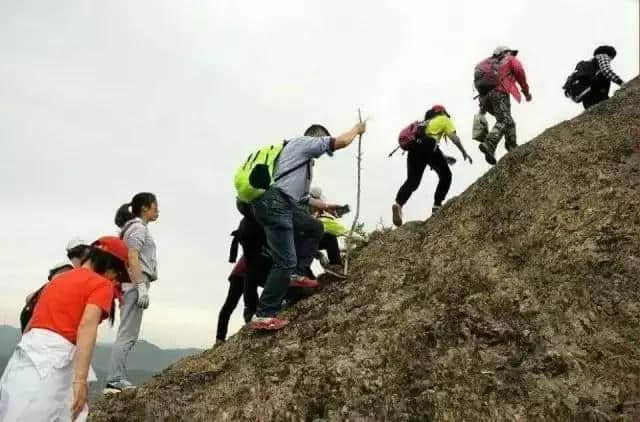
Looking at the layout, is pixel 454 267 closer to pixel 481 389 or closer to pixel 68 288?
pixel 481 389

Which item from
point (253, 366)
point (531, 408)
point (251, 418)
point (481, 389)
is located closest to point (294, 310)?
point (253, 366)

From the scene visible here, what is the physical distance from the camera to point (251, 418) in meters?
5.96

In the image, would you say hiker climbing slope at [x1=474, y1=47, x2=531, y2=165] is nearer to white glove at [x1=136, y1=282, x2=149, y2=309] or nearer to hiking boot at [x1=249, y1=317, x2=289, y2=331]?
hiking boot at [x1=249, y1=317, x2=289, y2=331]

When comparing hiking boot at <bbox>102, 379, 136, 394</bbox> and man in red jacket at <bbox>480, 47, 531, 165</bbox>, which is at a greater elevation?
man in red jacket at <bbox>480, 47, 531, 165</bbox>

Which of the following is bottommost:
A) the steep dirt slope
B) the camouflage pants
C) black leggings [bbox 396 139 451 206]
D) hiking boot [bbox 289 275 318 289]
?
the steep dirt slope

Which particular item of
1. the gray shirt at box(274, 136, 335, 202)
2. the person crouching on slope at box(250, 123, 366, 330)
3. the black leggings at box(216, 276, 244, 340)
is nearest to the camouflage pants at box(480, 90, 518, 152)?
the person crouching on slope at box(250, 123, 366, 330)

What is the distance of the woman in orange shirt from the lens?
4.25m

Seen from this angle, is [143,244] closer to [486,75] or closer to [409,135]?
[409,135]

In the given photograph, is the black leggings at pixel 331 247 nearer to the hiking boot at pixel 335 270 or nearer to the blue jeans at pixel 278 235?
the hiking boot at pixel 335 270

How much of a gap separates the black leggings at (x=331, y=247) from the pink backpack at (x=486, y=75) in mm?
4424

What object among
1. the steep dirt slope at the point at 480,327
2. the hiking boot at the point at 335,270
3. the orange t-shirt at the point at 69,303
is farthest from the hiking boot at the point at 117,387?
the hiking boot at the point at 335,270

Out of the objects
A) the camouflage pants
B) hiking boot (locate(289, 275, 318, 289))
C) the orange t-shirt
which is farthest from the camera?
the camouflage pants

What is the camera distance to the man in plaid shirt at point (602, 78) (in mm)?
10750

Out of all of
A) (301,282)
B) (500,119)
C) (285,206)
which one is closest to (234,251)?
(301,282)
